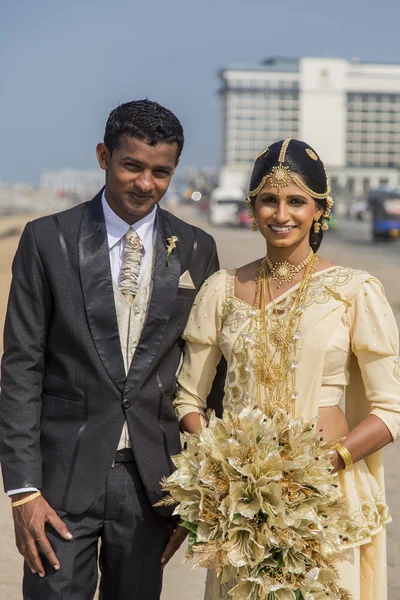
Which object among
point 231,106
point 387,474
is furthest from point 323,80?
point 387,474

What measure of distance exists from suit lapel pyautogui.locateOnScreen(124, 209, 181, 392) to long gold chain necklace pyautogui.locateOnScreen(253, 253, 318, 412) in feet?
1.09

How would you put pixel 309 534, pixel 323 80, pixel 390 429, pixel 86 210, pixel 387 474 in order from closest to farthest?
1. pixel 309 534
2. pixel 390 429
3. pixel 86 210
4. pixel 387 474
5. pixel 323 80

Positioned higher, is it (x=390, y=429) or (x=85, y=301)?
(x=85, y=301)

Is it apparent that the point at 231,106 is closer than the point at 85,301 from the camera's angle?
No

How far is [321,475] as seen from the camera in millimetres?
2801

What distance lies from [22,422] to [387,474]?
4.81 metres

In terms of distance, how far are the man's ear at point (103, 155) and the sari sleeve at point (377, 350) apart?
100 cm

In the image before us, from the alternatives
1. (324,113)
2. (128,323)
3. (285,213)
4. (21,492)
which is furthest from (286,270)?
(324,113)

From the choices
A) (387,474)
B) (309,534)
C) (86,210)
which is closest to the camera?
(309,534)

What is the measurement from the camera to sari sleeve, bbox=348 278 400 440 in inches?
Result: 124

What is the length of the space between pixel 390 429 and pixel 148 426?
83cm

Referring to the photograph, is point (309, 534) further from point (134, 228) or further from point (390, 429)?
point (134, 228)

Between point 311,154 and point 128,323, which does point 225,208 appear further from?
point 128,323

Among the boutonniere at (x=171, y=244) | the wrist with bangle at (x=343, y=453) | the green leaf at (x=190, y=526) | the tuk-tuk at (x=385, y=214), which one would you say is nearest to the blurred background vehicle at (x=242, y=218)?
the tuk-tuk at (x=385, y=214)
